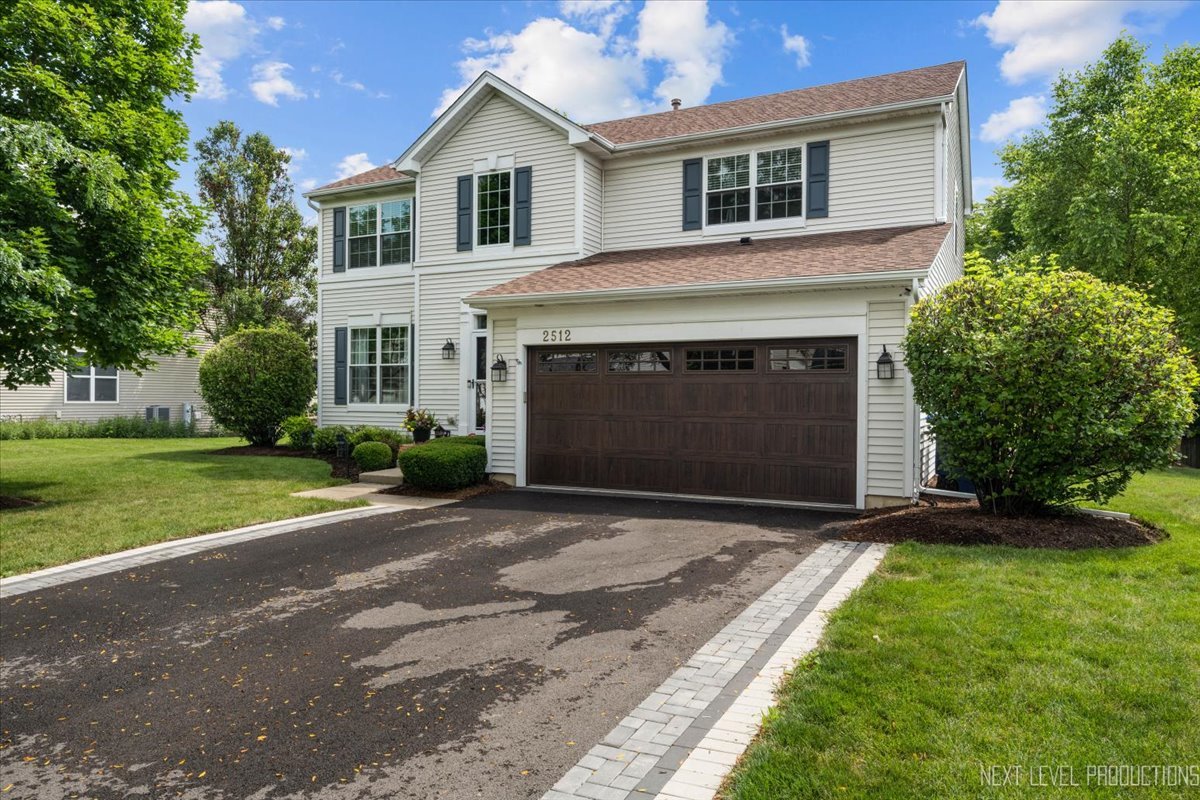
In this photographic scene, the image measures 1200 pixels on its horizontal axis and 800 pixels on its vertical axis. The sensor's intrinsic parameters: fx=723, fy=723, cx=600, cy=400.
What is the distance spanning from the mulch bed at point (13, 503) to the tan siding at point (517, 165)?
828 cm

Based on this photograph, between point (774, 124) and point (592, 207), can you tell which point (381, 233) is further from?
point (774, 124)

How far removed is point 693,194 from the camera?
1423cm

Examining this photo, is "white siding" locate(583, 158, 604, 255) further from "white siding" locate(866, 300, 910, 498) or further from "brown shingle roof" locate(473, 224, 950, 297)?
"white siding" locate(866, 300, 910, 498)

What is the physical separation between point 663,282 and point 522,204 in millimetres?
4853

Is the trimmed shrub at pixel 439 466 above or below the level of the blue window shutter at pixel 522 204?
below

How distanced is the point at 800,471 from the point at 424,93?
14165 millimetres

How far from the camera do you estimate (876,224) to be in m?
12.8

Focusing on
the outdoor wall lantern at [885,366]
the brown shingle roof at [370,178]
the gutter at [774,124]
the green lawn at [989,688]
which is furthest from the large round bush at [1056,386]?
the brown shingle roof at [370,178]

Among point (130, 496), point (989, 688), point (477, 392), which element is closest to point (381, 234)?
point (477, 392)

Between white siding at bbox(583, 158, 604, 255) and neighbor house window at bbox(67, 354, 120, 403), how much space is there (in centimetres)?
1841

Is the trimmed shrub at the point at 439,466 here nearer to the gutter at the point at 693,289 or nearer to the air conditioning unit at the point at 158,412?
the gutter at the point at 693,289

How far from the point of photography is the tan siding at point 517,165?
14453mm

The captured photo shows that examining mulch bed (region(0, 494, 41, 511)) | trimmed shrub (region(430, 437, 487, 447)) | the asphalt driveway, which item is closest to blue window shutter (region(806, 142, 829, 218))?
the asphalt driveway

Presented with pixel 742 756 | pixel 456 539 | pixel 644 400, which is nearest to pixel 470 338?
pixel 644 400
